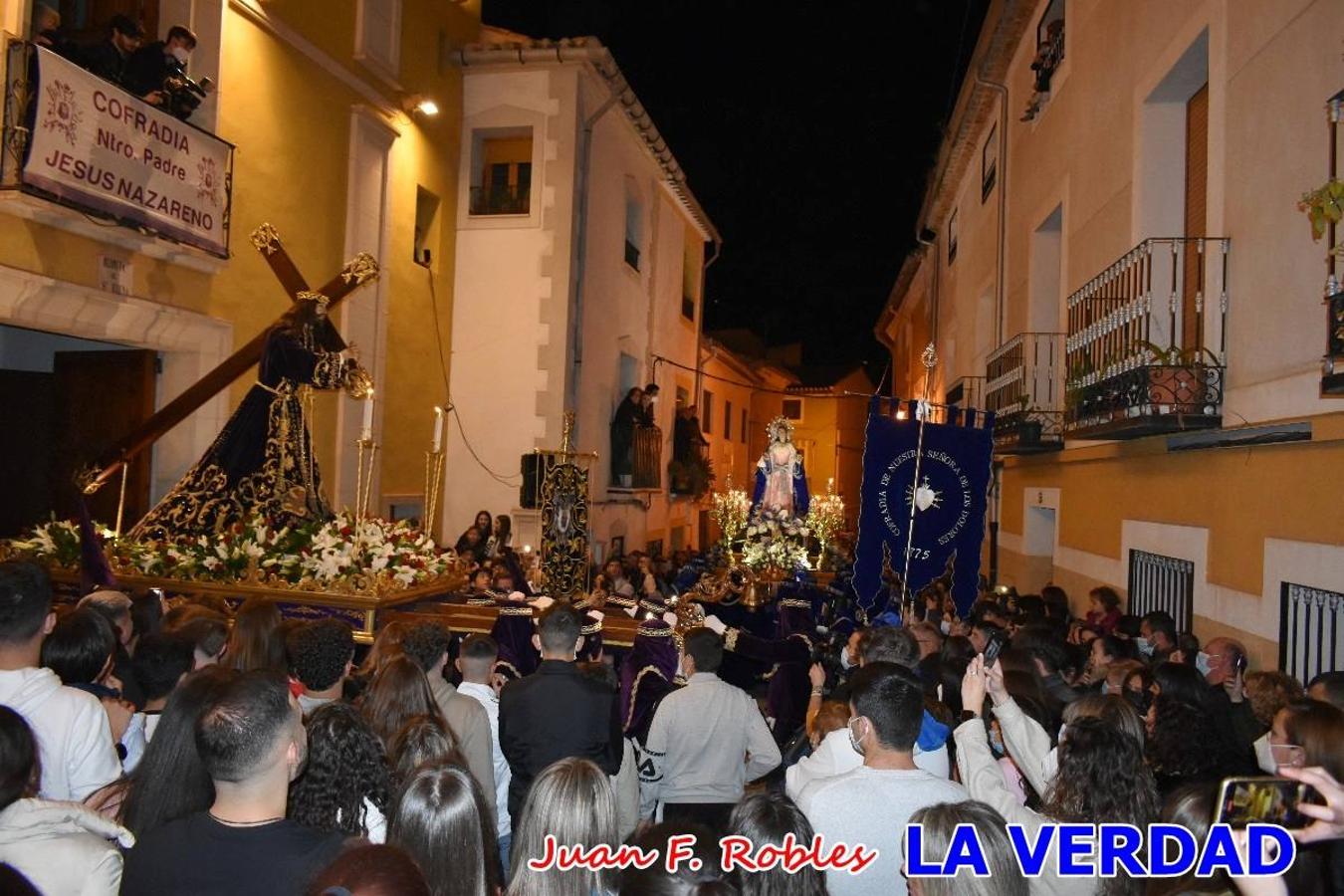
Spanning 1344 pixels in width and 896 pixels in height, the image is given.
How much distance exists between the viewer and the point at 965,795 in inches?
133

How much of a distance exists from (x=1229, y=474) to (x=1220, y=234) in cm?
183

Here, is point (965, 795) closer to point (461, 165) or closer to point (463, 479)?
point (463, 479)

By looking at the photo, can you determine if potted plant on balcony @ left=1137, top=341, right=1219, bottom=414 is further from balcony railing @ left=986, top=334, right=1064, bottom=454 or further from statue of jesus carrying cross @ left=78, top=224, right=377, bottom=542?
statue of jesus carrying cross @ left=78, top=224, right=377, bottom=542

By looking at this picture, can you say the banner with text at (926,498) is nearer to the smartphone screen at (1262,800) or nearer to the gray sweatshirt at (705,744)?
the gray sweatshirt at (705,744)

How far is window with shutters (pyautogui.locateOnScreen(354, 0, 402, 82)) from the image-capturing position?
13.3 m

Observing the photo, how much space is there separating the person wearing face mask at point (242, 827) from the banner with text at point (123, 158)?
23.0ft

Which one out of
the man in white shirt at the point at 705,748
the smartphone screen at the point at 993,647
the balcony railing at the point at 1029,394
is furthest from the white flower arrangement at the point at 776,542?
the man in white shirt at the point at 705,748

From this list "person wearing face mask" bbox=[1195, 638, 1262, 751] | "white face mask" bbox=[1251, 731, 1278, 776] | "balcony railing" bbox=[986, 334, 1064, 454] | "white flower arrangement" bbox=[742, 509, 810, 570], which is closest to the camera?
"white face mask" bbox=[1251, 731, 1278, 776]

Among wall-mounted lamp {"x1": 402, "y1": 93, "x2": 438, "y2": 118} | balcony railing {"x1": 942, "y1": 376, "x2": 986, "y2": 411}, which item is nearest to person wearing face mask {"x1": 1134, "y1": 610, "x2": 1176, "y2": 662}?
balcony railing {"x1": 942, "y1": 376, "x2": 986, "y2": 411}

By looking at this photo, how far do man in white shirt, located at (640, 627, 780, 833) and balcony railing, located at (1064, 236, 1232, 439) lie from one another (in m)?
4.07

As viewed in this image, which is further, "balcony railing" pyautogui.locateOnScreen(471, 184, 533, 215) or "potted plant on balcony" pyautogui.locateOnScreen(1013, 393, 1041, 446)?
"balcony railing" pyautogui.locateOnScreen(471, 184, 533, 215)

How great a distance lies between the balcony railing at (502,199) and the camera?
54.7 feet

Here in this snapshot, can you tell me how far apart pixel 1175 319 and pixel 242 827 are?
7673mm

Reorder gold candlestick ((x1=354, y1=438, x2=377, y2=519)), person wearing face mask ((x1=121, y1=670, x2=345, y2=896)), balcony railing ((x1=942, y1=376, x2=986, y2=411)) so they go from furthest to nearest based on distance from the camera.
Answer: balcony railing ((x1=942, y1=376, x2=986, y2=411)) → gold candlestick ((x1=354, y1=438, x2=377, y2=519)) → person wearing face mask ((x1=121, y1=670, x2=345, y2=896))
